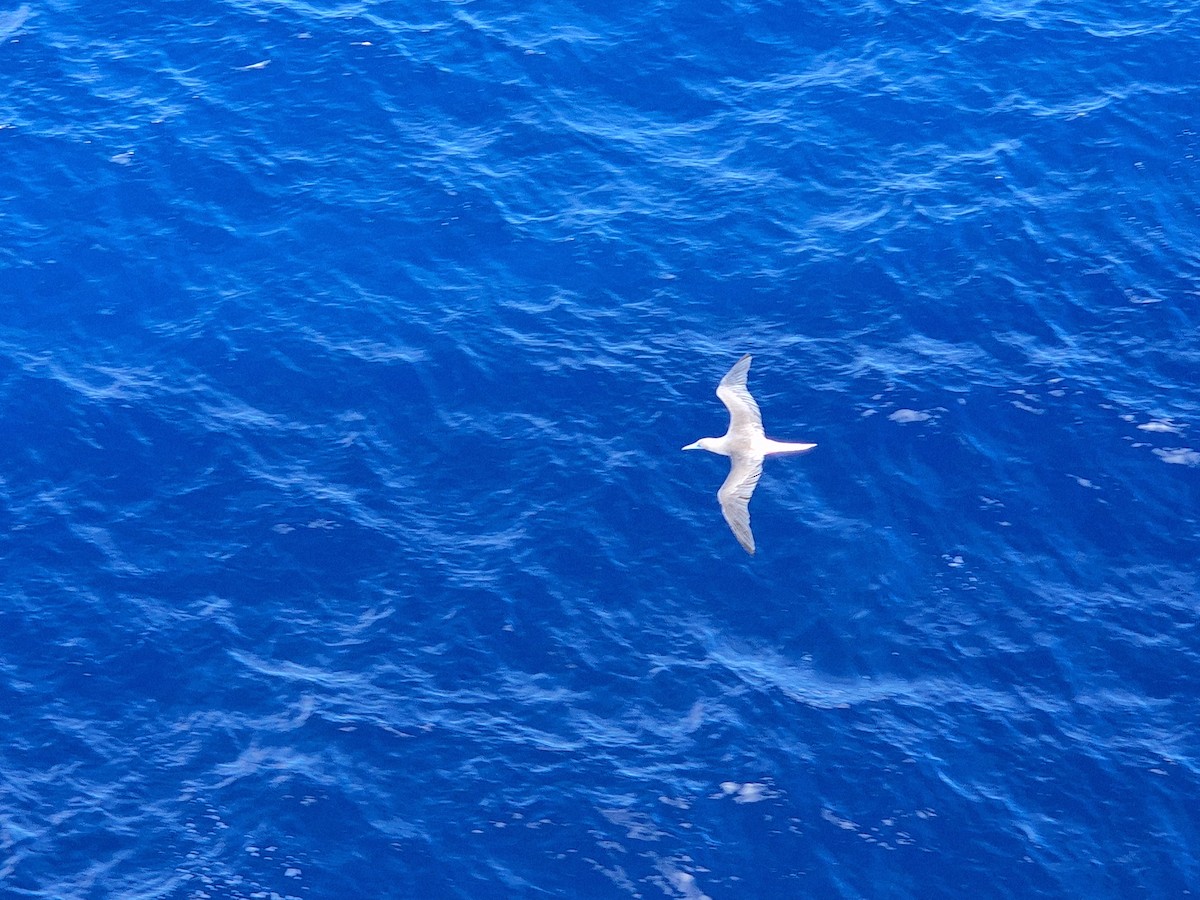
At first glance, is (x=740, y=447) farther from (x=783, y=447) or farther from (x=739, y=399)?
(x=739, y=399)

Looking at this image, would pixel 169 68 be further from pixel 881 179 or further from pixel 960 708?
pixel 960 708

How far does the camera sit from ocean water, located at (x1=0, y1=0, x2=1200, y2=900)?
4553cm

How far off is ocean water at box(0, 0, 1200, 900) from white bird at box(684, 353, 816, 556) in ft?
6.67

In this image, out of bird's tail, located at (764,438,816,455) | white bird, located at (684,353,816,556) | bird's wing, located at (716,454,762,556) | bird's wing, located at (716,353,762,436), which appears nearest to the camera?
bird's wing, located at (716,454,762,556)

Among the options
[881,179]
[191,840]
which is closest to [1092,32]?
[881,179]

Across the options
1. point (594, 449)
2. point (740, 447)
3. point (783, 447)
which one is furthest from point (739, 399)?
point (594, 449)

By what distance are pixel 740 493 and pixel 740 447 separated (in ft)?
7.07

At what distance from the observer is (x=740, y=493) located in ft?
170

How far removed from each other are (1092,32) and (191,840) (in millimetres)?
57239

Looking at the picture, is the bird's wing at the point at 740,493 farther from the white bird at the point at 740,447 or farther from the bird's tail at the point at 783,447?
the bird's tail at the point at 783,447

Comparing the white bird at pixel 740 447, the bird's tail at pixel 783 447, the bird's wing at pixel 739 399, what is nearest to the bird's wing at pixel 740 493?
the white bird at pixel 740 447

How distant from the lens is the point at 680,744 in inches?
1865

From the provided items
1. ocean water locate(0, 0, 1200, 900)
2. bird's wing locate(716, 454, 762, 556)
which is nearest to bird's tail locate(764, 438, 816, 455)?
bird's wing locate(716, 454, 762, 556)

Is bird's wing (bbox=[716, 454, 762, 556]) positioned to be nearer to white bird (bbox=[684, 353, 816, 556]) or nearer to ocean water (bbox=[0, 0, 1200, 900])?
white bird (bbox=[684, 353, 816, 556])
